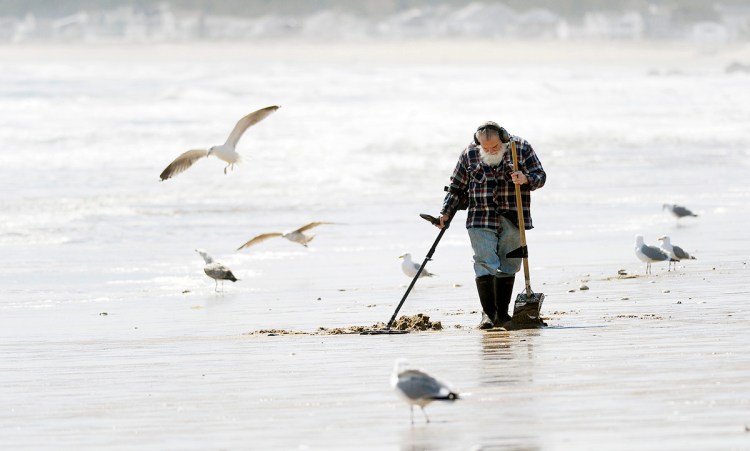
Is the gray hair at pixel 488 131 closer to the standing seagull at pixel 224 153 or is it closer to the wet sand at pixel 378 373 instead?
the wet sand at pixel 378 373

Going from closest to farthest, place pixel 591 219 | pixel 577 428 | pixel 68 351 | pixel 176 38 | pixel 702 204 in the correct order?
1. pixel 577 428
2. pixel 68 351
3. pixel 591 219
4. pixel 702 204
5. pixel 176 38

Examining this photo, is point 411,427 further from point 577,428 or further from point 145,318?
point 145,318

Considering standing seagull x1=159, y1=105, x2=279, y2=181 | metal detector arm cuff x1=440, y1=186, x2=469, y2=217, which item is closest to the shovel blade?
metal detector arm cuff x1=440, y1=186, x2=469, y2=217

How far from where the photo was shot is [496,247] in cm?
950

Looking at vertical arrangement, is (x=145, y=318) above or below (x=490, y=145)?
below

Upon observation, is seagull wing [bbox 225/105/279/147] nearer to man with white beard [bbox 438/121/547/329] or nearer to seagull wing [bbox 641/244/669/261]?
seagull wing [bbox 641/244/669/261]

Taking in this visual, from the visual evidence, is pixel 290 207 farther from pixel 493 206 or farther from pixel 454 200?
pixel 493 206

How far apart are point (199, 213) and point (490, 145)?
965 cm

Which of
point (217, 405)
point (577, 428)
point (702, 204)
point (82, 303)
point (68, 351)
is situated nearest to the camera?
point (577, 428)

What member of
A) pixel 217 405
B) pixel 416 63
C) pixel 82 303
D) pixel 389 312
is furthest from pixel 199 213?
pixel 416 63

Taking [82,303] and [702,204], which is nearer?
[82,303]

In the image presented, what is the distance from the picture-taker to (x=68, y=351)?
9070 millimetres

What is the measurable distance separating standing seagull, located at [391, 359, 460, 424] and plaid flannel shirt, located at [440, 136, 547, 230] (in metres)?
3.10

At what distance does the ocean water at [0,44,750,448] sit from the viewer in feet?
35.8
